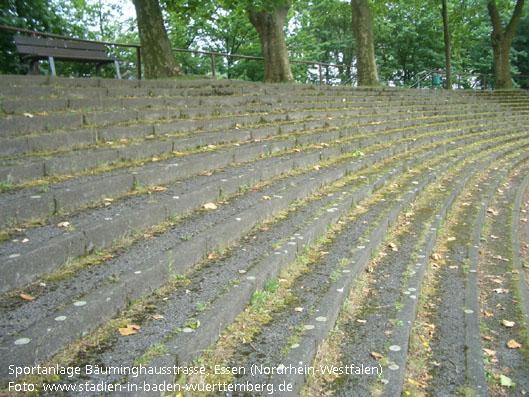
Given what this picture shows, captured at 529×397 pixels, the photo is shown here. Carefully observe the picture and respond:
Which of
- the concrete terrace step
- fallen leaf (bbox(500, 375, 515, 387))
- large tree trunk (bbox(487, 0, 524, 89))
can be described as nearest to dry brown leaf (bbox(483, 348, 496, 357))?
the concrete terrace step

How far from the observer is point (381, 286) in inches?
146

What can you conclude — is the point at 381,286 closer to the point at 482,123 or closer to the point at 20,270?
the point at 20,270

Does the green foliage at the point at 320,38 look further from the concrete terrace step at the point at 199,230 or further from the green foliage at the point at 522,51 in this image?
the concrete terrace step at the point at 199,230

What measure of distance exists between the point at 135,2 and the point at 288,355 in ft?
31.3

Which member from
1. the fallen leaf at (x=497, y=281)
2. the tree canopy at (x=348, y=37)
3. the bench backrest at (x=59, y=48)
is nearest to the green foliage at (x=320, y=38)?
the tree canopy at (x=348, y=37)

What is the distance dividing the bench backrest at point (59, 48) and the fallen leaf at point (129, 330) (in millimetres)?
7450

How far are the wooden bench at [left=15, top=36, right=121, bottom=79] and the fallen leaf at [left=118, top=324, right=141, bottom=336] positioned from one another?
7.45m

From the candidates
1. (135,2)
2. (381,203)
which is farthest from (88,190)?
(135,2)

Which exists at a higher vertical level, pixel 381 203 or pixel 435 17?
pixel 435 17

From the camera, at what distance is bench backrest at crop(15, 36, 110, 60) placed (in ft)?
27.1

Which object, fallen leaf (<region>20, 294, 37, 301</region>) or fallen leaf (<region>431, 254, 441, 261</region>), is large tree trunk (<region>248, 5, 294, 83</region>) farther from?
fallen leaf (<region>20, 294, 37, 301</region>)

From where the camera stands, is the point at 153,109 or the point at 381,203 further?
the point at 153,109

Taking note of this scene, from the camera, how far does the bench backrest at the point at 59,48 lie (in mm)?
8266

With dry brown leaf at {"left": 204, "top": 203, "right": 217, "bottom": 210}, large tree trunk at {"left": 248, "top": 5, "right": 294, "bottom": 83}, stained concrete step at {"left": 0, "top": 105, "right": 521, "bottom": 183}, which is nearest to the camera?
stained concrete step at {"left": 0, "top": 105, "right": 521, "bottom": 183}
